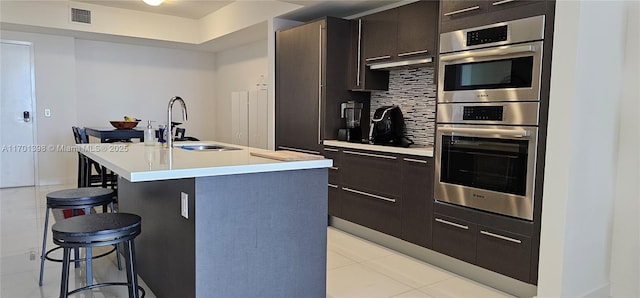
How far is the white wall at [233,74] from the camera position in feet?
20.9

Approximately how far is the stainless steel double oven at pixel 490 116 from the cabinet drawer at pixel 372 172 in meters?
0.44

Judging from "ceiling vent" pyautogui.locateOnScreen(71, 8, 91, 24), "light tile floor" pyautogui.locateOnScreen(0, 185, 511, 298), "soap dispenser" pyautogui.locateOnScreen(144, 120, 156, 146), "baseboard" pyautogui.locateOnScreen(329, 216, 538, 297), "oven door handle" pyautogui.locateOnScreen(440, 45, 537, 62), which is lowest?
"light tile floor" pyautogui.locateOnScreen(0, 185, 511, 298)

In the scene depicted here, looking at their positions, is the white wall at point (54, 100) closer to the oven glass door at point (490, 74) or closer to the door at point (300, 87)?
the door at point (300, 87)

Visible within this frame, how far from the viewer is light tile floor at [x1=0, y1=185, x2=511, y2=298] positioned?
8.73 feet

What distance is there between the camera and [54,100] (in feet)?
20.3

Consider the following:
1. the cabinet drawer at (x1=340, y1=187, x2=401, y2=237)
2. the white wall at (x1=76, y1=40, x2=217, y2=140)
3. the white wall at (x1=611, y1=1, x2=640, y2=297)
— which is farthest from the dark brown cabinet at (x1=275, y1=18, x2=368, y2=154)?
the white wall at (x1=76, y1=40, x2=217, y2=140)

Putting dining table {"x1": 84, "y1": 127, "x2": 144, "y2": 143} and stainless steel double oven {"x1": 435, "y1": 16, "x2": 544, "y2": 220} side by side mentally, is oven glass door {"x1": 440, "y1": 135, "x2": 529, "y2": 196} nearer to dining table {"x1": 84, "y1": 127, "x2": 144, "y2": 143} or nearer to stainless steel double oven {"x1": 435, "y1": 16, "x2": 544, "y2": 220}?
stainless steel double oven {"x1": 435, "y1": 16, "x2": 544, "y2": 220}

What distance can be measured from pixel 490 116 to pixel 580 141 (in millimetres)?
562

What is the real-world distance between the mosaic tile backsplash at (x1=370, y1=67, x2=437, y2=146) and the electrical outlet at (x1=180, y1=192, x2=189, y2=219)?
2453mm

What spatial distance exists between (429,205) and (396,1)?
205 cm

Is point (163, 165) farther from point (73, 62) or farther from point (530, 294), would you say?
point (73, 62)

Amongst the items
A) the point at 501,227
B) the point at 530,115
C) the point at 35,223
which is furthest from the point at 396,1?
the point at 35,223

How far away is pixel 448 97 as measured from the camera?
9.77 feet

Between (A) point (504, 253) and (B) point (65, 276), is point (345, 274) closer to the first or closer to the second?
(A) point (504, 253)
